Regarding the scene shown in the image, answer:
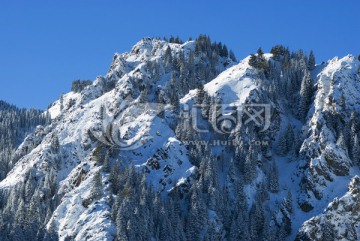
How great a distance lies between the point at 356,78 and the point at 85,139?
87.0m

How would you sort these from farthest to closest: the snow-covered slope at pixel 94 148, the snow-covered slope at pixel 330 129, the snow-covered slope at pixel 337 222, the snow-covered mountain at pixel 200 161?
the snow-covered slope at pixel 330 129, the snow-covered mountain at pixel 200 161, the snow-covered slope at pixel 94 148, the snow-covered slope at pixel 337 222

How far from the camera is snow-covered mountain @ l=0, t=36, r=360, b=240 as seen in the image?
112m

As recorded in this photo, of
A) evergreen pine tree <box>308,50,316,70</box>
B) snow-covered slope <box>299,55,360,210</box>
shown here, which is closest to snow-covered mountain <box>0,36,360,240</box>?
snow-covered slope <box>299,55,360,210</box>

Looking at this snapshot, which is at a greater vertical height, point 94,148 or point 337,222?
point 94,148

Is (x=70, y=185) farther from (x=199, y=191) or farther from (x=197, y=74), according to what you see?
(x=197, y=74)

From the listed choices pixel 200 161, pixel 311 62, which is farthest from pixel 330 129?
pixel 311 62

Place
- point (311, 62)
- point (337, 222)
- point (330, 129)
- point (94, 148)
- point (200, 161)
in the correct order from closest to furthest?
point (337, 222) < point (200, 161) < point (330, 129) < point (94, 148) < point (311, 62)

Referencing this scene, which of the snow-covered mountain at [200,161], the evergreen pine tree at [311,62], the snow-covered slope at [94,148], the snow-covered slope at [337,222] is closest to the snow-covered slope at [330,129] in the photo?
the snow-covered mountain at [200,161]

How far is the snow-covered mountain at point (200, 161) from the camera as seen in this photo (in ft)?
367

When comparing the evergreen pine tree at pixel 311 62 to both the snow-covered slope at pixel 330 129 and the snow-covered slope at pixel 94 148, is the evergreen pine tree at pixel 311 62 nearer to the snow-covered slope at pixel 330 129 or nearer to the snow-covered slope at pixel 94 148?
the snow-covered slope at pixel 330 129

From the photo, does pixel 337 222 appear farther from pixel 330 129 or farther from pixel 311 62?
pixel 311 62

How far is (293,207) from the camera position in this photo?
122500 mm

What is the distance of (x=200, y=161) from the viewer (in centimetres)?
12925

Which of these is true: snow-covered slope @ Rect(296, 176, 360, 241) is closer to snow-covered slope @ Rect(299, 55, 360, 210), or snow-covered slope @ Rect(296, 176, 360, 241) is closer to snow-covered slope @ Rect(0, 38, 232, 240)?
snow-covered slope @ Rect(299, 55, 360, 210)
